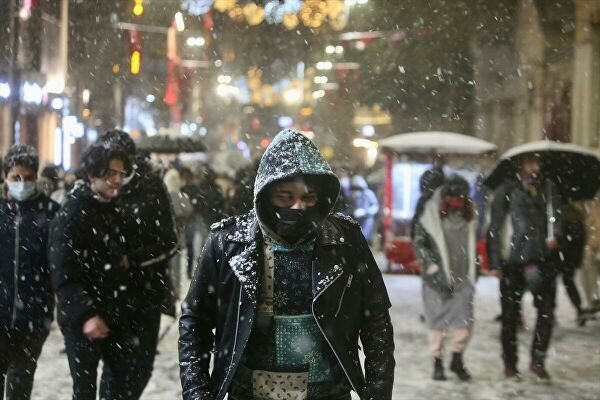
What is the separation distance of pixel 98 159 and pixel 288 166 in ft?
6.64

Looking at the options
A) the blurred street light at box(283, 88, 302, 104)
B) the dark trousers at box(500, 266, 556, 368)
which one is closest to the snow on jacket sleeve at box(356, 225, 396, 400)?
the dark trousers at box(500, 266, 556, 368)

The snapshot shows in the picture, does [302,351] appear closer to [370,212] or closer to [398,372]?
[398,372]

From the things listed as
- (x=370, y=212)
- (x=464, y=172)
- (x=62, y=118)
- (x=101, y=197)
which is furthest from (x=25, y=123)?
(x=101, y=197)

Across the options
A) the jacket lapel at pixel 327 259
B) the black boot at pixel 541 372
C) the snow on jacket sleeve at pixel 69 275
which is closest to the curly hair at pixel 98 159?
the snow on jacket sleeve at pixel 69 275

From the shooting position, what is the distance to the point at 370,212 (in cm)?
1859

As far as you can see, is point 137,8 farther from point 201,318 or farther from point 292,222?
point 292,222

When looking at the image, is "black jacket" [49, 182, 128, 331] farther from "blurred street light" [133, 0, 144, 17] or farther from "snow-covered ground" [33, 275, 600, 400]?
"blurred street light" [133, 0, 144, 17]

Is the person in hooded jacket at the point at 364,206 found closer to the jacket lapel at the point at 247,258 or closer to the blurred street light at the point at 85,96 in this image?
the jacket lapel at the point at 247,258

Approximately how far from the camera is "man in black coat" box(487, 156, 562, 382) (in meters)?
7.74

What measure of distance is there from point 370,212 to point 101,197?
46.2ft

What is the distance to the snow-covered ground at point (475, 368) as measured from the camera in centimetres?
727

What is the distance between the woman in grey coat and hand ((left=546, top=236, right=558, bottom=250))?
716mm

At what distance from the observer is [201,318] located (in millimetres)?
3283

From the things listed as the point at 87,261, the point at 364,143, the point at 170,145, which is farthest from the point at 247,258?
the point at 364,143
